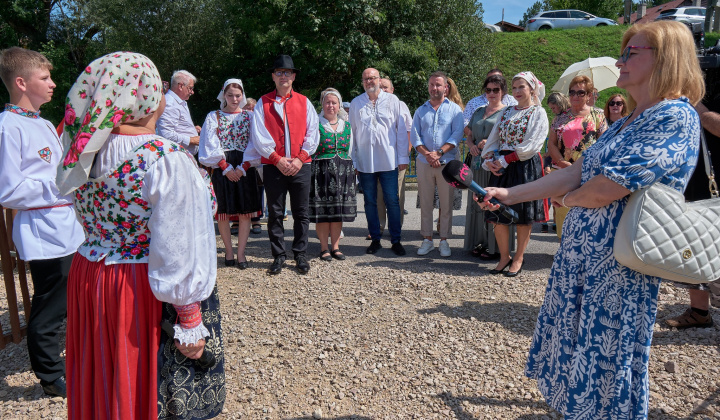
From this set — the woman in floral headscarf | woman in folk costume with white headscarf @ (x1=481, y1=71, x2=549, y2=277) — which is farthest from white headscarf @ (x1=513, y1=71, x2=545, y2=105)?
the woman in floral headscarf

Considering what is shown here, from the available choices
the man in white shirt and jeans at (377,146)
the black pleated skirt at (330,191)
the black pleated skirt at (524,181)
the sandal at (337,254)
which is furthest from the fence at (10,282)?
the black pleated skirt at (524,181)

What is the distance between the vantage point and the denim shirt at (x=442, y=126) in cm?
621

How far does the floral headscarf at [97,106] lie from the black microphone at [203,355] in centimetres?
62

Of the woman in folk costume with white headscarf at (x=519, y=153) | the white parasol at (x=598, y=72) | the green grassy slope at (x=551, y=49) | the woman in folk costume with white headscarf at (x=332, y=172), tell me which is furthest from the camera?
the green grassy slope at (x=551, y=49)

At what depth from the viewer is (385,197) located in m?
6.51

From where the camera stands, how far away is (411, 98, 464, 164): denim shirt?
621 cm

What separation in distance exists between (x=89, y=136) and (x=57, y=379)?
2236mm

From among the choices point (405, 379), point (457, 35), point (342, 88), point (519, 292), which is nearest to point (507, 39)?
point (457, 35)

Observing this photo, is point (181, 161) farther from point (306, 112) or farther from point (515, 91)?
point (515, 91)

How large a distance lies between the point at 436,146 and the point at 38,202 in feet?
14.1

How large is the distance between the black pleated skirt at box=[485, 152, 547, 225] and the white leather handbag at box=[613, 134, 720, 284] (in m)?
3.29

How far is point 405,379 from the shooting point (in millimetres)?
3355

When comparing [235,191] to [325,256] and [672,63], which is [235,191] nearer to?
[325,256]

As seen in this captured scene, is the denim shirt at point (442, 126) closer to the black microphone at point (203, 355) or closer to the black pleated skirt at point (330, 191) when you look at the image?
the black pleated skirt at point (330, 191)
